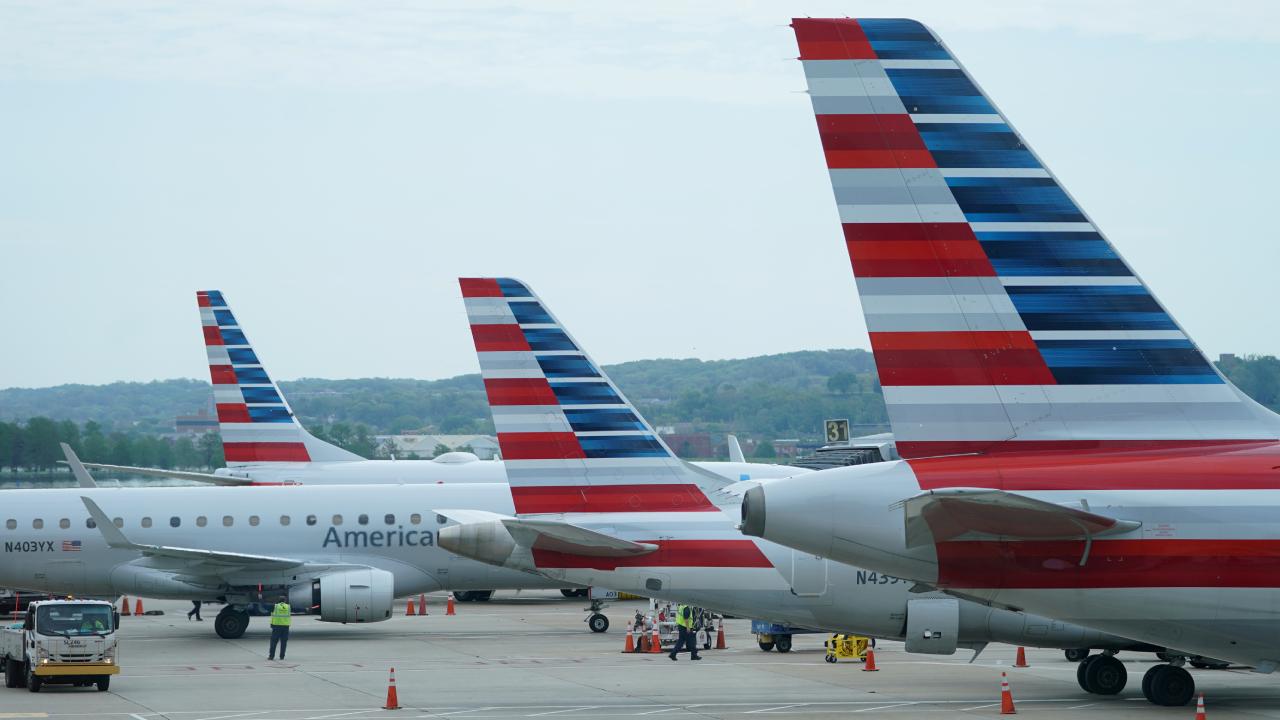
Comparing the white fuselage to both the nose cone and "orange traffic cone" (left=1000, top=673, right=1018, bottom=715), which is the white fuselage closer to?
the nose cone

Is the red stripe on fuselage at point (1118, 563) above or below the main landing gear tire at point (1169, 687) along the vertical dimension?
above

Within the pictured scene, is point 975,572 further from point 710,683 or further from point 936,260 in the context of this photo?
point 710,683

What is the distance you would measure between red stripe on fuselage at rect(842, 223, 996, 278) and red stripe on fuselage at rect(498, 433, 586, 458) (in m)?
15.0

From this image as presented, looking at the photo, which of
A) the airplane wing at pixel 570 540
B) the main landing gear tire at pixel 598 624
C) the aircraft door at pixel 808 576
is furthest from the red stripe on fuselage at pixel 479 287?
the main landing gear tire at pixel 598 624

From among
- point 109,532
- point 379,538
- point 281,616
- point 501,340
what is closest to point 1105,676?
point 501,340

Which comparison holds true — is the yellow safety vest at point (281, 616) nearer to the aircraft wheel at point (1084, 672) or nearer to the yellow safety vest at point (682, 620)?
the yellow safety vest at point (682, 620)

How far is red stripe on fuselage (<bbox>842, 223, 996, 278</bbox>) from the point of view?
13.0 m

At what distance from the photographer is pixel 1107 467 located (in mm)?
12453

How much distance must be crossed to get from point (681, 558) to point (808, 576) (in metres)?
2.26

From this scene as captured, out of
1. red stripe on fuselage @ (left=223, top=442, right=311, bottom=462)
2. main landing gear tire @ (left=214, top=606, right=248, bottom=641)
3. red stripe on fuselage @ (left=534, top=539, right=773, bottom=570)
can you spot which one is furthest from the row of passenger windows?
red stripe on fuselage @ (left=223, top=442, right=311, bottom=462)

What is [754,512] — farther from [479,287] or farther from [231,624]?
[231,624]

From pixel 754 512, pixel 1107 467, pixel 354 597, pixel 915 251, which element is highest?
pixel 915 251

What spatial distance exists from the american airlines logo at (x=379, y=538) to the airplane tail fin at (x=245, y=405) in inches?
727

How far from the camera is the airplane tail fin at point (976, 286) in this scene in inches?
508
